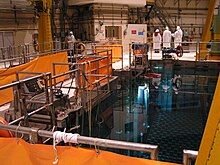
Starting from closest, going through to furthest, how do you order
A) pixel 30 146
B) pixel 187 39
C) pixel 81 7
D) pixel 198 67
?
pixel 30 146, pixel 198 67, pixel 81 7, pixel 187 39

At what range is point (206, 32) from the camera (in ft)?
37.1

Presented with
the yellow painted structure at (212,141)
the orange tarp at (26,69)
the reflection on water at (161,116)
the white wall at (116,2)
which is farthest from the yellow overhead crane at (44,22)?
the yellow painted structure at (212,141)

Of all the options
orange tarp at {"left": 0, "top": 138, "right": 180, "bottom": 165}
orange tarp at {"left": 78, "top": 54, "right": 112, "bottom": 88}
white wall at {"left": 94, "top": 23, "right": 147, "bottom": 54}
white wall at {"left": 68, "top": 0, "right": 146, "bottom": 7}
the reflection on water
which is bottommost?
the reflection on water

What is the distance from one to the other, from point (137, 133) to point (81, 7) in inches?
476

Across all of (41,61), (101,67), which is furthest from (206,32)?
(41,61)

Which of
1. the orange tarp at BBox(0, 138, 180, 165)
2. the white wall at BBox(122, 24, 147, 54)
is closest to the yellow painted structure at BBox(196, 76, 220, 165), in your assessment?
the orange tarp at BBox(0, 138, 180, 165)

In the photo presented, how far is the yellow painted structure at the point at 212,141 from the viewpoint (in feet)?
2.71

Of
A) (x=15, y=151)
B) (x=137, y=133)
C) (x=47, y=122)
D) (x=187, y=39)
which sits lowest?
(x=137, y=133)

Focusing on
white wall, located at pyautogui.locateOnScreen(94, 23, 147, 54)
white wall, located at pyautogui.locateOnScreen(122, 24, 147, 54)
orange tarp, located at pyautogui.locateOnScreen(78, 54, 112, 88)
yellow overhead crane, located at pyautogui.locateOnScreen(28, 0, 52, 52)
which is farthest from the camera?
white wall, located at pyautogui.locateOnScreen(122, 24, 147, 54)

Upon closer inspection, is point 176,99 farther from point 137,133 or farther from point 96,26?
point 96,26

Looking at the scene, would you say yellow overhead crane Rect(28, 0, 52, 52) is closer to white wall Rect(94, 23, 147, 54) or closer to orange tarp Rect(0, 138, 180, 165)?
white wall Rect(94, 23, 147, 54)

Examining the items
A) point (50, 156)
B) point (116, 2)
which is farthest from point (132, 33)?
point (50, 156)

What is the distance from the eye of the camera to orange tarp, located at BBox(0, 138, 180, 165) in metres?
1.21

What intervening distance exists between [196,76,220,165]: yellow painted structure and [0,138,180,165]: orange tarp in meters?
0.32
